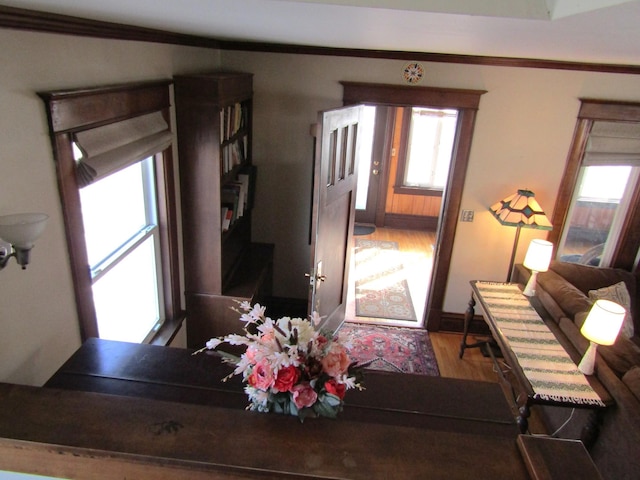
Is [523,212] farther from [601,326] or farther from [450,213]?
[601,326]

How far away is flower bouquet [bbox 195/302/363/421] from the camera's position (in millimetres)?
1088

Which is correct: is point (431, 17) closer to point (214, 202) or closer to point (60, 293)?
point (60, 293)

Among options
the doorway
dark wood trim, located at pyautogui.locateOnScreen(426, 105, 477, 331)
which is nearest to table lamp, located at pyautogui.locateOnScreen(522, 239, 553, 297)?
dark wood trim, located at pyautogui.locateOnScreen(426, 105, 477, 331)

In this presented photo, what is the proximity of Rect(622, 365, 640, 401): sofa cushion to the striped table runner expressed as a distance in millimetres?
169

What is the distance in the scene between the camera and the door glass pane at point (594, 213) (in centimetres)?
369

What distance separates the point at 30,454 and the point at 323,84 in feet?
10.2

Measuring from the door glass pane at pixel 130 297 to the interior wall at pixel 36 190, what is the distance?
327mm

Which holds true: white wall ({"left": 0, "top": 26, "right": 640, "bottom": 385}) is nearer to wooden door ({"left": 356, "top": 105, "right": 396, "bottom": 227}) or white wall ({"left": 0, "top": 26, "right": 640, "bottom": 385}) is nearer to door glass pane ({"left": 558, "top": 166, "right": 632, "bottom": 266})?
door glass pane ({"left": 558, "top": 166, "right": 632, "bottom": 266})

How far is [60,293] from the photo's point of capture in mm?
1693

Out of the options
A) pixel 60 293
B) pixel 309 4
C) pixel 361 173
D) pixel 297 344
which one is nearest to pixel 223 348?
pixel 60 293

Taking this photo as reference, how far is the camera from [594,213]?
3830mm

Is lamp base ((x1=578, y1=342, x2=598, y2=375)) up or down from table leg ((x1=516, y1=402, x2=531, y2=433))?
up

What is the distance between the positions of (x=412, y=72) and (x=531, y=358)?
7.34ft

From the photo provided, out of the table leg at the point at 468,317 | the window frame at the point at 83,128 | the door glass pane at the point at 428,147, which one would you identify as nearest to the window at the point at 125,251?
the window frame at the point at 83,128
